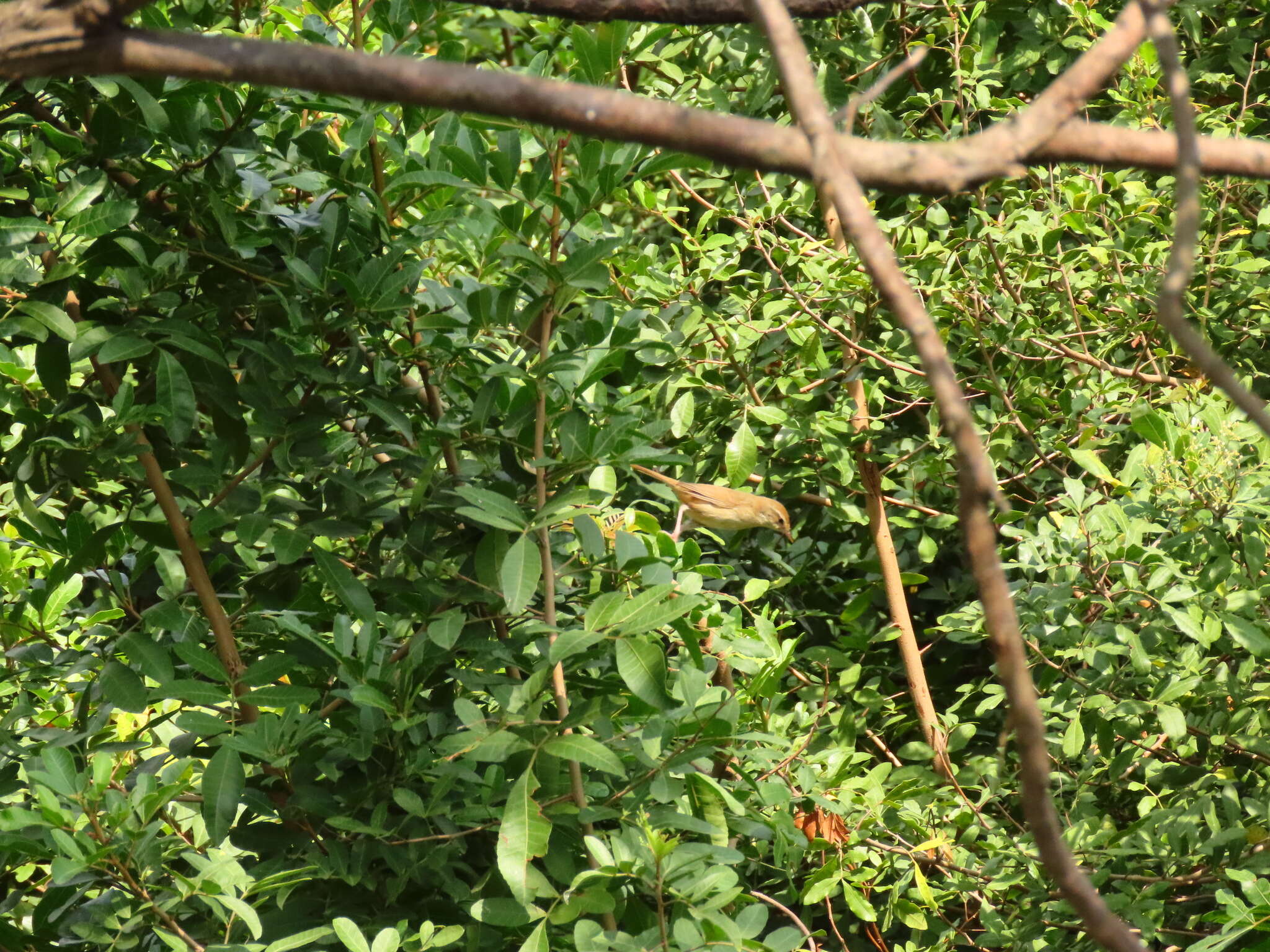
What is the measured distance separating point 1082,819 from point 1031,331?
3.79ft

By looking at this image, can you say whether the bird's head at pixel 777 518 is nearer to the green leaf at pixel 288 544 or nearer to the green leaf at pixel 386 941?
the green leaf at pixel 288 544

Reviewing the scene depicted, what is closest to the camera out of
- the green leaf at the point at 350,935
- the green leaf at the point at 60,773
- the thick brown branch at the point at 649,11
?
the thick brown branch at the point at 649,11

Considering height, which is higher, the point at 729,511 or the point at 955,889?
the point at 729,511

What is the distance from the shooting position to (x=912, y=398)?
133 inches

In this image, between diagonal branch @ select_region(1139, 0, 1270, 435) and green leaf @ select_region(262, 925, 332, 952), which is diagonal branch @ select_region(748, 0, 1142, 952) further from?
green leaf @ select_region(262, 925, 332, 952)

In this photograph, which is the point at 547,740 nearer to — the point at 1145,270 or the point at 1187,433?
the point at 1187,433

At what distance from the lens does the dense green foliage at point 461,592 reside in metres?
1.77

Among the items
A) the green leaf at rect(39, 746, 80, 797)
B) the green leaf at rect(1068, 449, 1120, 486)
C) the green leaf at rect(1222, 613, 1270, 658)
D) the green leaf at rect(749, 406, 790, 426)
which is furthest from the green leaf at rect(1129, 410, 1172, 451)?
the green leaf at rect(39, 746, 80, 797)

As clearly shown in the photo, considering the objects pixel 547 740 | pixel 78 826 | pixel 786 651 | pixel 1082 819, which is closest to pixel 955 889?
pixel 1082 819

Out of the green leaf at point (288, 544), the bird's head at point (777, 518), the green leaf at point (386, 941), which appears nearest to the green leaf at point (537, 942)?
the green leaf at point (386, 941)

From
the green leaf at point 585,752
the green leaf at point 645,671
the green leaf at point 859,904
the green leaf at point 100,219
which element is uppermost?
the green leaf at point 100,219

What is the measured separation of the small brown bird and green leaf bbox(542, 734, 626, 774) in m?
1.37

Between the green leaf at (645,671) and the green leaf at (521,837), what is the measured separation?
201 mm

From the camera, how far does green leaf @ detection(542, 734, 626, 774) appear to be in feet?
5.46
